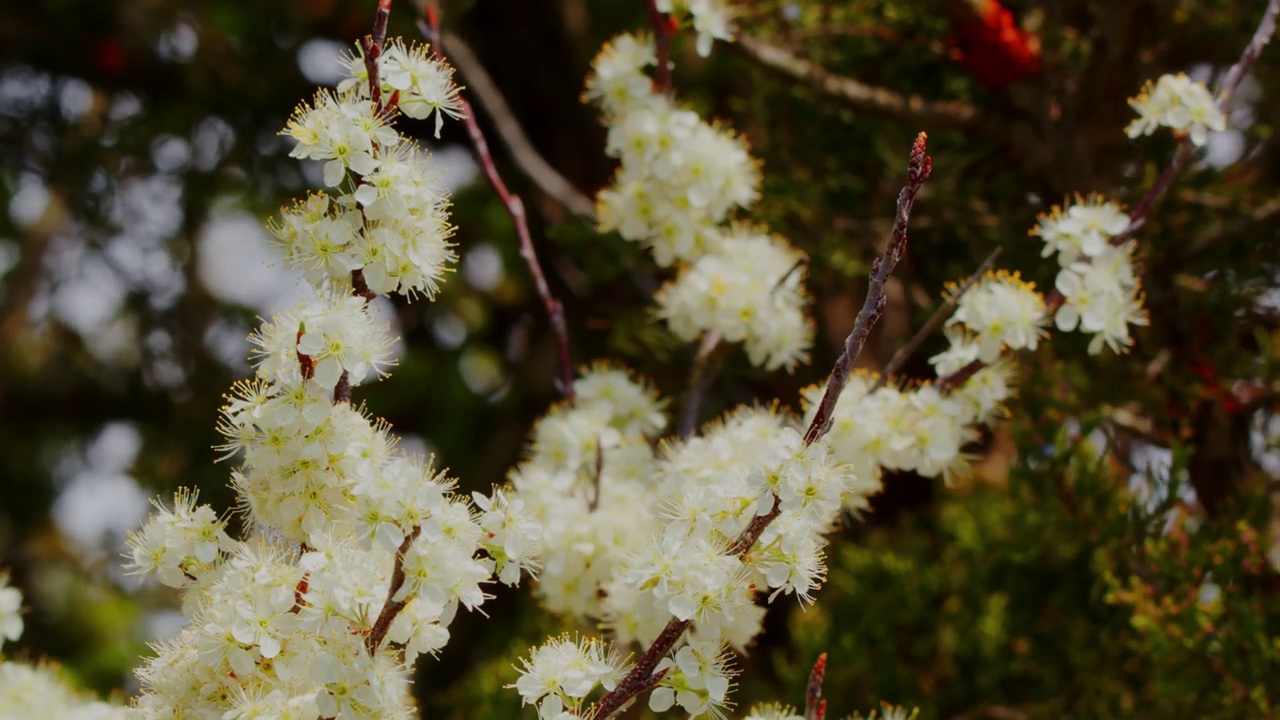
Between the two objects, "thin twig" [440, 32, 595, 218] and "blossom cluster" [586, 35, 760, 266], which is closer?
"blossom cluster" [586, 35, 760, 266]

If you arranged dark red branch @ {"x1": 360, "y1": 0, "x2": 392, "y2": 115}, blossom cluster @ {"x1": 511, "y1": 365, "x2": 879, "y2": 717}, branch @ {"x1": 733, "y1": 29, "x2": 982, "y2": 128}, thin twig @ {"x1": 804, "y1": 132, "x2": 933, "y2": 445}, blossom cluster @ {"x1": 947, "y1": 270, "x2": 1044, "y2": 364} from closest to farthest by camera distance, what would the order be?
thin twig @ {"x1": 804, "y1": 132, "x2": 933, "y2": 445} → blossom cluster @ {"x1": 511, "y1": 365, "x2": 879, "y2": 717} → dark red branch @ {"x1": 360, "y1": 0, "x2": 392, "y2": 115} → blossom cluster @ {"x1": 947, "y1": 270, "x2": 1044, "y2": 364} → branch @ {"x1": 733, "y1": 29, "x2": 982, "y2": 128}

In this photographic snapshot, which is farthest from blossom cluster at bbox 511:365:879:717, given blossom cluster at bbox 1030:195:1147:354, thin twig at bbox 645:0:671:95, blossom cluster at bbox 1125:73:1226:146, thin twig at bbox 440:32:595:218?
thin twig at bbox 440:32:595:218

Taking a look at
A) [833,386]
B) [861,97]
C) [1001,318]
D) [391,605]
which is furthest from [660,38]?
[391,605]

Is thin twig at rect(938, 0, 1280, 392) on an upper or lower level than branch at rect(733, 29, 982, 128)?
lower

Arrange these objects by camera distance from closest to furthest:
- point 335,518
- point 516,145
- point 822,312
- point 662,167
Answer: point 335,518 < point 662,167 < point 822,312 < point 516,145

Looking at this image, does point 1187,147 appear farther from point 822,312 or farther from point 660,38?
point 822,312

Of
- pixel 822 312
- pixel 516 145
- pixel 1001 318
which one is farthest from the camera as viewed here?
pixel 516 145

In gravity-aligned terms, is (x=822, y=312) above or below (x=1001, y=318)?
above

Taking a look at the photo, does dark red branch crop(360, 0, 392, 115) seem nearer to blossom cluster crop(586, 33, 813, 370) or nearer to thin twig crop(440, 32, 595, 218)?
blossom cluster crop(586, 33, 813, 370)

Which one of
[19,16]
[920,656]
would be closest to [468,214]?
[19,16]
